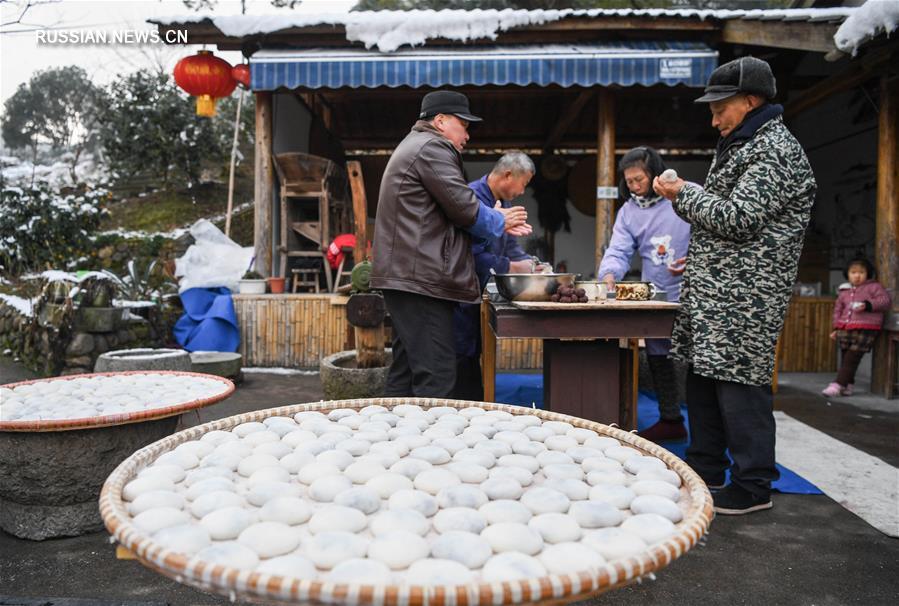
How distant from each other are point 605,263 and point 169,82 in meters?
10.8

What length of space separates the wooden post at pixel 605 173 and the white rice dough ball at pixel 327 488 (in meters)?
5.71

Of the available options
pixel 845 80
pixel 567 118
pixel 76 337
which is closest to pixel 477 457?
pixel 76 337

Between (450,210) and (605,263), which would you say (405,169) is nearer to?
(450,210)

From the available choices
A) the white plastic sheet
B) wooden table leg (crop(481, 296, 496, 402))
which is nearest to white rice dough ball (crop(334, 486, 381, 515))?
wooden table leg (crop(481, 296, 496, 402))

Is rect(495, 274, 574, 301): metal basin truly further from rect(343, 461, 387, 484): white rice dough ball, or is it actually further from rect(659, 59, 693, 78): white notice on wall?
rect(659, 59, 693, 78): white notice on wall

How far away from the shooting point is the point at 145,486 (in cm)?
115

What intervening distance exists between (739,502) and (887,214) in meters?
4.38

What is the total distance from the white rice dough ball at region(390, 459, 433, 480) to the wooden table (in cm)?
145

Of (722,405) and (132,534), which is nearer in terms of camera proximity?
(132,534)

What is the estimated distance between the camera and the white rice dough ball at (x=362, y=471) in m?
1.25

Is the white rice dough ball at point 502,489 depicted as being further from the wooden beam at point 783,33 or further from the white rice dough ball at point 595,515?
the wooden beam at point 783,33

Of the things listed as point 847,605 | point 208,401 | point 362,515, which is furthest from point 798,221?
point 208,401

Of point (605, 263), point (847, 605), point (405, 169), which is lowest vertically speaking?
point (847, 605)

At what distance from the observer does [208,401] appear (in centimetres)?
227
